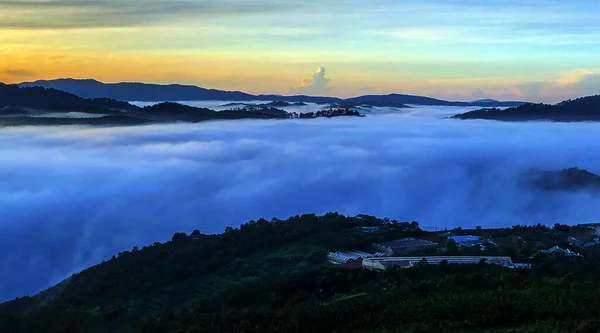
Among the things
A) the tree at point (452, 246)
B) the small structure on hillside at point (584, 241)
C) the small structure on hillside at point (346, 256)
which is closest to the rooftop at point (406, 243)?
the small structure on hillside at point (346, 256)

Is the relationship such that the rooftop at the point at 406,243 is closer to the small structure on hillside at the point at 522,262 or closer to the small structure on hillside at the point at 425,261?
the small structure on hillside at the point at 425,261

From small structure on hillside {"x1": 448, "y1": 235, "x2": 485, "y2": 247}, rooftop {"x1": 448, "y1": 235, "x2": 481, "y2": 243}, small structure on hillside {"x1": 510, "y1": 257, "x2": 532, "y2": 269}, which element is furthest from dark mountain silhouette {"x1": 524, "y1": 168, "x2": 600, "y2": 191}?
small structure on hillside {"x1": 510, "y1": 257, "x2": 532, "y2": 269}

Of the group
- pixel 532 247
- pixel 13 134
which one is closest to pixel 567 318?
pixel 532 247

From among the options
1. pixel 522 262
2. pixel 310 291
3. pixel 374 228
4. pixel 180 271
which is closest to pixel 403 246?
pixel 522 262

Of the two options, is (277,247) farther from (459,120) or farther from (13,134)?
(459,120)

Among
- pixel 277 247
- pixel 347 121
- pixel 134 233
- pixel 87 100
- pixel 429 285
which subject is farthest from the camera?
pixel 347 121

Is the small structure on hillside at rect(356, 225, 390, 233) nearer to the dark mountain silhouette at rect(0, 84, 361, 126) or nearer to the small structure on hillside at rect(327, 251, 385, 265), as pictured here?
the small structure on hillside at rect(327, 251, 385, 265)
